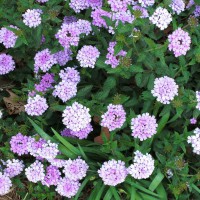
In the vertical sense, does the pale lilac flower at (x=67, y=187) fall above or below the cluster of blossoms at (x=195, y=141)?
below

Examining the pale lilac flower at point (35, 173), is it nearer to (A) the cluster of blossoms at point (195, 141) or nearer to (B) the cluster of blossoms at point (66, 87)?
(B) the cluster of blossoms at point (66, 87)

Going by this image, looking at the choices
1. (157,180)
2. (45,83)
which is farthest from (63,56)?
(157,180)

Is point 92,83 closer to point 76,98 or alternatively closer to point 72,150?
point 76,98

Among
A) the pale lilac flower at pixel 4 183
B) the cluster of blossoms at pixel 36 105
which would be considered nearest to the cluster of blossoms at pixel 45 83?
the cluster of blossoms at pixel 36 105

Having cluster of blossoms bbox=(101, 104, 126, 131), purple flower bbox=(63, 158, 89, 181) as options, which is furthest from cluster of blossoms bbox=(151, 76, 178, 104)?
purple flower bbox=(63, 158, 89, 181)

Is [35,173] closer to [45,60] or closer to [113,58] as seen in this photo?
[45,60]

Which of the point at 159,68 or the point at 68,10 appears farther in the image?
the point at 68,10

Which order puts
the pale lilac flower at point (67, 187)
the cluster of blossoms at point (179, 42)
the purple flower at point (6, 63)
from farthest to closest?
the purple flower at point (6, 63) → the pale lilac flower at point (67, 187) → the cluster of blossoms at point (179, 42)

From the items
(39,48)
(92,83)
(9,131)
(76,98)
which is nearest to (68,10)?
(39,48)
